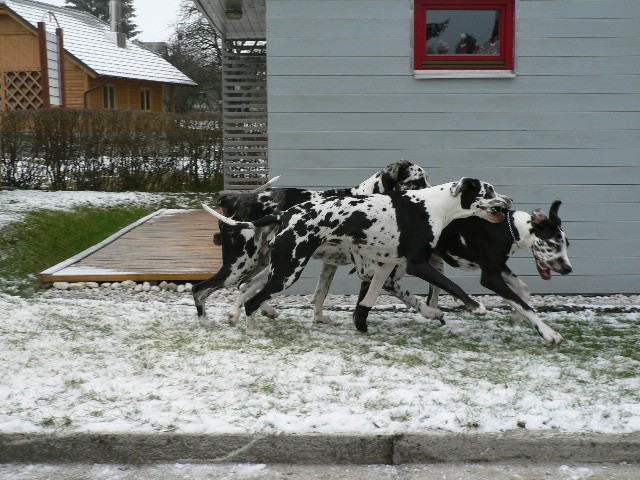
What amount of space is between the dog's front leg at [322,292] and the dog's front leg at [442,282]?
2.98 ft

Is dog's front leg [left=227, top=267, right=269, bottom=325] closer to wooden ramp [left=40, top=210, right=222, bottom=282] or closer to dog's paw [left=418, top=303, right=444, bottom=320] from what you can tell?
dog's paw [left=418, top=303, right=444, bottom=320]

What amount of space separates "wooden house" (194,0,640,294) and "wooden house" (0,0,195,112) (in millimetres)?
19279

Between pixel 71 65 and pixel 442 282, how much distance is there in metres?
29.7

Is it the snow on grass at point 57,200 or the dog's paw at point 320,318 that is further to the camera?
the snow on grass at point 57,200

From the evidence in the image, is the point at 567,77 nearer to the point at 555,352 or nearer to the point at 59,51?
the point at 555,352

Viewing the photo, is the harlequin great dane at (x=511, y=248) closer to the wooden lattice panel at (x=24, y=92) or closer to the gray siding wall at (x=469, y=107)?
the gray siding wall at (x=469, y=107)

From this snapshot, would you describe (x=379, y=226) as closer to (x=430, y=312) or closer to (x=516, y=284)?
(x=430, y=312)

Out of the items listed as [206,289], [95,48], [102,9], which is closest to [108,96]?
[95,48]

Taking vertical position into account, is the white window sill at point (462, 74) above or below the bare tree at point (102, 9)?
below

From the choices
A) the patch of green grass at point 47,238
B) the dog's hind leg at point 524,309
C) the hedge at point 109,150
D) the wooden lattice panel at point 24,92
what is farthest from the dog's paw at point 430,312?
the wooden lattice panel at point 24,92

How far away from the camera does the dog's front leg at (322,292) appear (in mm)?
7027

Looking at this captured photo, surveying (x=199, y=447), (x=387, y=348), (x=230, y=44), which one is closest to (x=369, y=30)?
(x=387, y=348)

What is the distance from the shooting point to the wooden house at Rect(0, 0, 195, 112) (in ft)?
92.7

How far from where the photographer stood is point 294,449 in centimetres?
446
